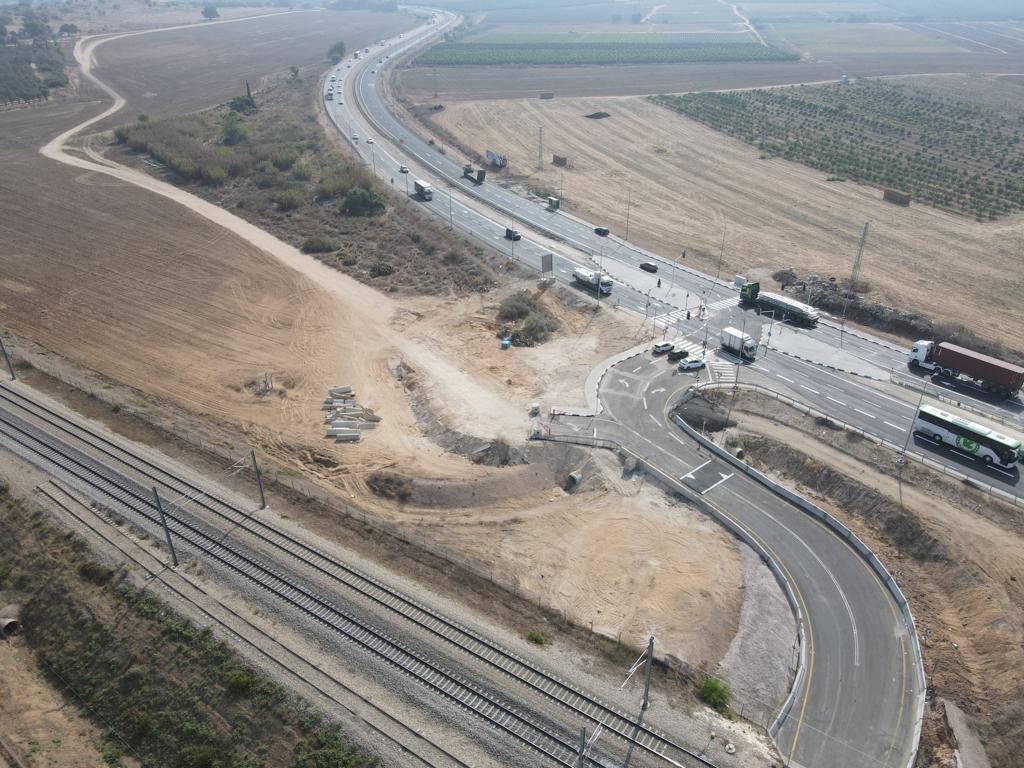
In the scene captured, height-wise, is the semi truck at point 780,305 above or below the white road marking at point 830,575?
above

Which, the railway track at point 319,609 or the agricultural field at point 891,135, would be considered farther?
the agricultural field at point 891,135

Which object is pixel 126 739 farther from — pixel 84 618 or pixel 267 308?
pixel 267 308

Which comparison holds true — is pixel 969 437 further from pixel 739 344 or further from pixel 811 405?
pixel 739 344

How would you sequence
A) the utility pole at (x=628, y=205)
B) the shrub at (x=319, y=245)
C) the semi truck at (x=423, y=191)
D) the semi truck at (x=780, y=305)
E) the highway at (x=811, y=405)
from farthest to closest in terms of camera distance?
1. the semi truck at (x=423, y=191)
2. the utility pole at (x=628, y=205)
3. the shrub at (x=319, y=245)
4. the semi truck at (x=780, y=305)
5. the highway at (x=811, y=405)

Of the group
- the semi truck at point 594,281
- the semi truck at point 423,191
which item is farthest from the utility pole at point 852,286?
the semi truck at point 423,191

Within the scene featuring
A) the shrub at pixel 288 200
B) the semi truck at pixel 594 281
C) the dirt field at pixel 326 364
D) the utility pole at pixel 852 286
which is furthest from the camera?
the shrub at pixel 288 200

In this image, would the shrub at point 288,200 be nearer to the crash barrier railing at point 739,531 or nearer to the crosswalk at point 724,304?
the crosswalk at point 724,304

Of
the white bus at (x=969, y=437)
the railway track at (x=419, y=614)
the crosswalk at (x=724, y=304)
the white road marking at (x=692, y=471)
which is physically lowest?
the white road marking at (x=692, y=471)
